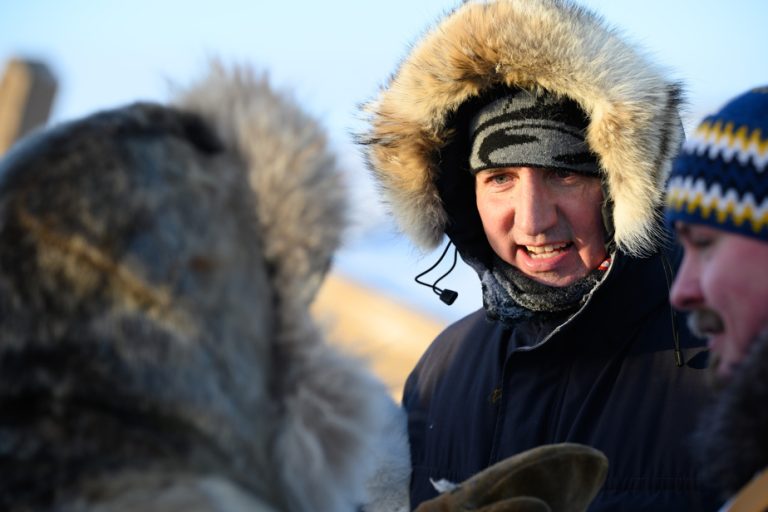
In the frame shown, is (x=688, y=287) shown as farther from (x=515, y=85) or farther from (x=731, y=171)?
(x=515, y=85)

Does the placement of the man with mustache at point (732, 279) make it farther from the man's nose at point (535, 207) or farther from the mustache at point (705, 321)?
the man's nose at point (535, 207)

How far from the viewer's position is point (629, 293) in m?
1.97

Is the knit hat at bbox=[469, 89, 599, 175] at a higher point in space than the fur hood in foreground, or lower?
higher

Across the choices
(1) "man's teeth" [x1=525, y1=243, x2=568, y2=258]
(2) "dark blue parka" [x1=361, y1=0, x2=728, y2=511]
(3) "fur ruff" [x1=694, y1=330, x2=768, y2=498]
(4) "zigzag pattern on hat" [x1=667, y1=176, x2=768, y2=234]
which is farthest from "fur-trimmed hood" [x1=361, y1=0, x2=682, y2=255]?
(3) "fur ruff" [x1=694, y1=330, x2=768, y2=498]

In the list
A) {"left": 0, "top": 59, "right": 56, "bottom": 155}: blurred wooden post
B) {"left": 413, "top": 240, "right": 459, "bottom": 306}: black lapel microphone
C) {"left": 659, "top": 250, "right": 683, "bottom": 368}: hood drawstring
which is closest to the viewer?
{"left": 659, "top": 250, "right": 683, "bottom": 368}: hood drawstring

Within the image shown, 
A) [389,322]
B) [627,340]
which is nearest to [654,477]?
[627,340]

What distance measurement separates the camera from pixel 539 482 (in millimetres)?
1301

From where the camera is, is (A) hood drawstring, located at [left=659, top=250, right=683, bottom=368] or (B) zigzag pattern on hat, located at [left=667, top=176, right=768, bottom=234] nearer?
(B) zigzag pattern on hat, located at [left=667, top=176, right=768, bottom=234]

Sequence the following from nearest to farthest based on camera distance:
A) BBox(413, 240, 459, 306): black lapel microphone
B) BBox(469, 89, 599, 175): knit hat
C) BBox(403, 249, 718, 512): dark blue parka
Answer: BBox(403, 249, 718, 512): dark blue parka → BBox(469, 89, 599, 175): knit hat → BBox(413, 240, 459, 306): black lapel microphone

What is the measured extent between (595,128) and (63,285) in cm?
141

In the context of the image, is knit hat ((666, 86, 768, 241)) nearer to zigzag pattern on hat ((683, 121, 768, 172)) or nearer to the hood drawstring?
zigzag pattern on hat ((683, 121, 768, 172))

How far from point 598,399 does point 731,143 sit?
0.85 meters

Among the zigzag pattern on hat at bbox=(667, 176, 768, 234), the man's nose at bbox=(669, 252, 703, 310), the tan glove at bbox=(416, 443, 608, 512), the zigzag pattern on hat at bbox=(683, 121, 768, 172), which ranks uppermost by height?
the zigzag pattern on hat at bbox=(683, 121, 768, 172)

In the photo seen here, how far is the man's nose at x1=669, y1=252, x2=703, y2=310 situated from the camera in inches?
48.6
